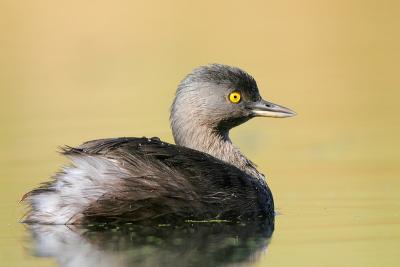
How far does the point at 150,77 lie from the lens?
18.0 meters

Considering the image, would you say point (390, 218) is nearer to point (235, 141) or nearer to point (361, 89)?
point (235, 141)

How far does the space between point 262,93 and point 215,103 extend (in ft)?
17.3

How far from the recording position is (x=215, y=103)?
1006 cm

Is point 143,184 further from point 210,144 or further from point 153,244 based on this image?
point 210,144

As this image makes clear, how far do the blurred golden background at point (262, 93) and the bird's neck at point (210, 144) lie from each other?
449mm

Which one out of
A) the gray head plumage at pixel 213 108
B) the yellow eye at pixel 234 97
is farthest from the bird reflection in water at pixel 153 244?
the yellow eye at pixel 234 97

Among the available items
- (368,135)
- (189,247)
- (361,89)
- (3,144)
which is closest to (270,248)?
(189,247)

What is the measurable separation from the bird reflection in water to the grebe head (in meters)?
1.29

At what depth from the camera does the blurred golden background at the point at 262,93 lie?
29.5 ft

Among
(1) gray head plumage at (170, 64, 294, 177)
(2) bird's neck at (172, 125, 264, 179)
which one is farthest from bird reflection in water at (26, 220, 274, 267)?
(1) gray head plumage at (170, 64, 294, 177)

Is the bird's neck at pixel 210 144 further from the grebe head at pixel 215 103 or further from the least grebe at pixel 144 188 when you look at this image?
the least grebe at pixel 144 188

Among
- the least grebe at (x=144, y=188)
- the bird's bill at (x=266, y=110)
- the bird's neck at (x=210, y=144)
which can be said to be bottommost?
the least grebe at (x=144, y=188)

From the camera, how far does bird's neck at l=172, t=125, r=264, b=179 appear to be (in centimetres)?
1002

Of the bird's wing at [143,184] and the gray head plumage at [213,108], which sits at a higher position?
the gray head plumage at [213,108]
